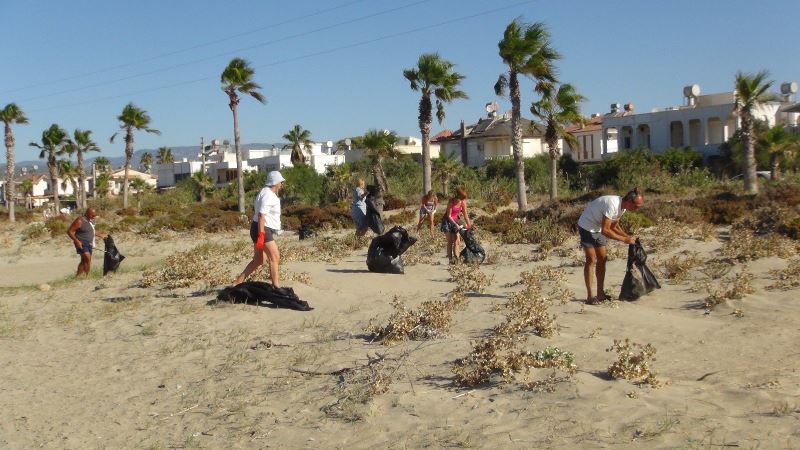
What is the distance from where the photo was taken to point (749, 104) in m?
23.6

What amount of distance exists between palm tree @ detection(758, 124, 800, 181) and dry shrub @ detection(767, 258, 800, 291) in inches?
803

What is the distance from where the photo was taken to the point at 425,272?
42.8ft

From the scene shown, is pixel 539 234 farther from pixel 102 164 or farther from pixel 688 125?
pixel 102 164

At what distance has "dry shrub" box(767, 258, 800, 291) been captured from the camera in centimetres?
1009

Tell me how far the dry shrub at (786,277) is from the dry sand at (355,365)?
0.54ft

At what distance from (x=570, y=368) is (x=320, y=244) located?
37.9 ft

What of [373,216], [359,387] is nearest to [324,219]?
[373,216]

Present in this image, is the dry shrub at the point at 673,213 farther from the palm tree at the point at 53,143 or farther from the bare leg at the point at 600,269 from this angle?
the palm tree at the point at 53,143

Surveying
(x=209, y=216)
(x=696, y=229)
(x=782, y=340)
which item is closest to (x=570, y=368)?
(x=782, y=340)

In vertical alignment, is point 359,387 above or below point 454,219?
below

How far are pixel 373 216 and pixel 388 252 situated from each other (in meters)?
3.32

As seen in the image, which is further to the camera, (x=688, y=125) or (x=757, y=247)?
(x=688, y=125)

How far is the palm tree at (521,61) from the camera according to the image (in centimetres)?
2520

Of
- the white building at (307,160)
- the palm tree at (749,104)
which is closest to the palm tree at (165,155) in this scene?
the white building at (307,160)
